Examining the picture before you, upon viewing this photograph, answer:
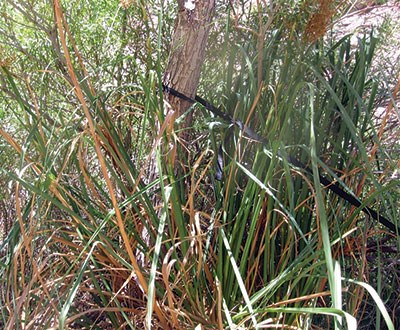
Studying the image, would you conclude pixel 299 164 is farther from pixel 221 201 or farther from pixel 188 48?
pixel 188 48

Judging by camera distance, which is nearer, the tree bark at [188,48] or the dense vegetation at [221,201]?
the dense vegetation at [221,201]

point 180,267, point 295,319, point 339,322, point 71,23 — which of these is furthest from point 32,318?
point 71,23

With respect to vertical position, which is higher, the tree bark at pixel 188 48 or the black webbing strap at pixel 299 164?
the tree bark at pixel 188 48

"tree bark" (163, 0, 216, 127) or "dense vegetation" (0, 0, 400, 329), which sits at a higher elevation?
"tree bark" (163, 0, 216, 127)

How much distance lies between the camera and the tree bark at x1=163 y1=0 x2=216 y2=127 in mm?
1887

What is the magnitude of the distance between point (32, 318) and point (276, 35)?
3.57ft

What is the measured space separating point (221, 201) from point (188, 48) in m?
0.47

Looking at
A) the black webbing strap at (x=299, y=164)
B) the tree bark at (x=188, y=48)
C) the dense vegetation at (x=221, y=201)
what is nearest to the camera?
the dense vegetation at (x=221, y=201)

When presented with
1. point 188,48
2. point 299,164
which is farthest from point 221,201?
point 188,48

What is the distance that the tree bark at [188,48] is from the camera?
6.19ft

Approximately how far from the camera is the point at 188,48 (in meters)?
1.91

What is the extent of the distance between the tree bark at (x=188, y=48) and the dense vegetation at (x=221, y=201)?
82 mm

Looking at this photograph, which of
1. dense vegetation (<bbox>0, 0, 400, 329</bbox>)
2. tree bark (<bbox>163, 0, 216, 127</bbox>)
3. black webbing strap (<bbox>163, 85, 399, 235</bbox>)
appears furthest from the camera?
tree bark (<bbox>163, 0, 216, 127</bbox>)

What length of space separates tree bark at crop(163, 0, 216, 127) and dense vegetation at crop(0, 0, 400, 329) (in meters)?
0.08
